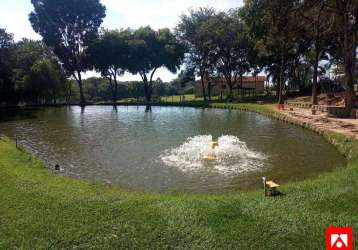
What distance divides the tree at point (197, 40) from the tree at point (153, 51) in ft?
4.54

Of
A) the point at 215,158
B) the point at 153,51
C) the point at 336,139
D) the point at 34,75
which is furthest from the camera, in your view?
the point at 153,51

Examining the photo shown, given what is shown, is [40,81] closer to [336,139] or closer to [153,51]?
[153,51]

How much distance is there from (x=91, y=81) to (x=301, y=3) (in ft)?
217

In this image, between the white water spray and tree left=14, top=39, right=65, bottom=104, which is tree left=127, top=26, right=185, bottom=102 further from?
the white water spray

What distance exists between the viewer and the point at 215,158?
12367 mm

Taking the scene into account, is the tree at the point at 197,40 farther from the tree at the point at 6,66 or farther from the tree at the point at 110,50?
the tree at the point at 6,66

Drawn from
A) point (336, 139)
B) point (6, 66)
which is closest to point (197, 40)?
point (6, 66)

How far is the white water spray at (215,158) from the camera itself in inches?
436

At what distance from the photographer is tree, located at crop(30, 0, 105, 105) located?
1940 inches

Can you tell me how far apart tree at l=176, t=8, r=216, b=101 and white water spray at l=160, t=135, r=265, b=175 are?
1501 inches

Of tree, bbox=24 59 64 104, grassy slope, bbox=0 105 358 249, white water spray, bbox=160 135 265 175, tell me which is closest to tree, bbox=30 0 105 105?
tree, bbox=24 59 64 104

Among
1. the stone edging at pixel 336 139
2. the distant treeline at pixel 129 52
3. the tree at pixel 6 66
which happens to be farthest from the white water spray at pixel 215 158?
the tree at pixel 6 66

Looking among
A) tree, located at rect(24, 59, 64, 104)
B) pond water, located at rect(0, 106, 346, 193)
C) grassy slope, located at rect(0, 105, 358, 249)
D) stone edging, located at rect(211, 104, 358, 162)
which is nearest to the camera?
grassy slope, located at rect(0, 105, 358, 249)

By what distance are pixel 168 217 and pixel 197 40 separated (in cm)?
4709
